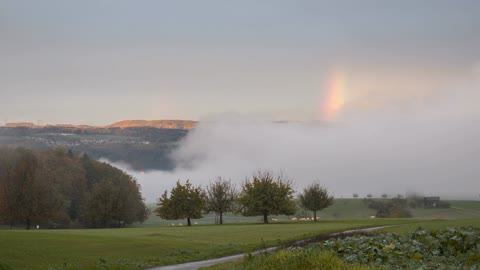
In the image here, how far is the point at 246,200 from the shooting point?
10519cm

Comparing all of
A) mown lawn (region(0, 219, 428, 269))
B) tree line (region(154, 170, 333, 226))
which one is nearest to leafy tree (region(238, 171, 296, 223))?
tree line (region(154, 170, 333, 226))

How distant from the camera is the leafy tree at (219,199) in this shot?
366 feet

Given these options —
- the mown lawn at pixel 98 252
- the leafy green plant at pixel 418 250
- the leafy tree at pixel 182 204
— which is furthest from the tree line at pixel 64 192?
the leafy green plant at pixel 418 250

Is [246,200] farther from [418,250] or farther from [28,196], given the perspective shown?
[418,250]

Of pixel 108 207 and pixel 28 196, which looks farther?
pixel 108 207

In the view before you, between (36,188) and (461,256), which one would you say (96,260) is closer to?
(461,256)

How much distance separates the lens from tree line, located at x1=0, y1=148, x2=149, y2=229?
331ft

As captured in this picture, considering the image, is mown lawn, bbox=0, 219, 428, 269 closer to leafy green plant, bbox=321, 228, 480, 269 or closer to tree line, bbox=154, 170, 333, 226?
leafy green plant, bbox=321, 228, 480, 269

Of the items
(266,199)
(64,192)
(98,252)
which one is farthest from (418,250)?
(64,192)

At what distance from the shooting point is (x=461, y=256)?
25.4 metres

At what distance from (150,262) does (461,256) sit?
18530mm

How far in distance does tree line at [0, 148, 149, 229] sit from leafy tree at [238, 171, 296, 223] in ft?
83.7

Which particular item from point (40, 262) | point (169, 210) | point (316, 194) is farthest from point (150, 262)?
point (316, 194)

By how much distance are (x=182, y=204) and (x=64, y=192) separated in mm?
33591
